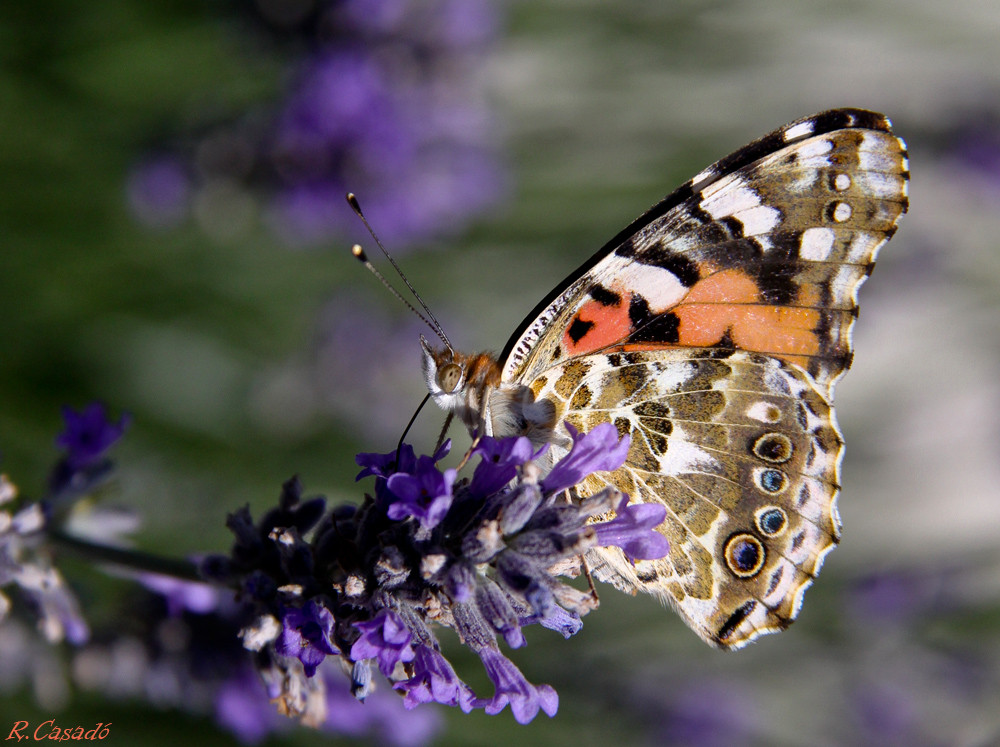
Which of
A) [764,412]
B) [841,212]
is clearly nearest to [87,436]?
[764,412]

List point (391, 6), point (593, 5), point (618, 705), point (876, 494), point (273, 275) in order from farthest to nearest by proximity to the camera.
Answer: point (876, 494) → point (593, 5) → point (273, 275) → point (618, 705) → point (391, 6)

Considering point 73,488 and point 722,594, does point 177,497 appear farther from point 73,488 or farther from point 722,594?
point 722,594

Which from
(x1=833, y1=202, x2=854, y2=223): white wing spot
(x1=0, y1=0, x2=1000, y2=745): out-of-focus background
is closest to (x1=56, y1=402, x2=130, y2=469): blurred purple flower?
(x1=0, y1=0, x2=1000, y2=745): out-of-focus background

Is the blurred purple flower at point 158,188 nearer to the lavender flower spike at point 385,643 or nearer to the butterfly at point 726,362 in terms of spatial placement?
the butterfly at point 726,362

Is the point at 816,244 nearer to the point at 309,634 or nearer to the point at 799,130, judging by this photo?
the point at 799,130

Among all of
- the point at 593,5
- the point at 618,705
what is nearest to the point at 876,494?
the point at 618,705

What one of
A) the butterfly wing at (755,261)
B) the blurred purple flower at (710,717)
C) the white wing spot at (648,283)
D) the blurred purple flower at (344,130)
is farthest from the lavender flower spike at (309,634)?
the blurred purple flower at (710,717)

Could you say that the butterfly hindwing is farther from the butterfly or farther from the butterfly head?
the butterfly head
